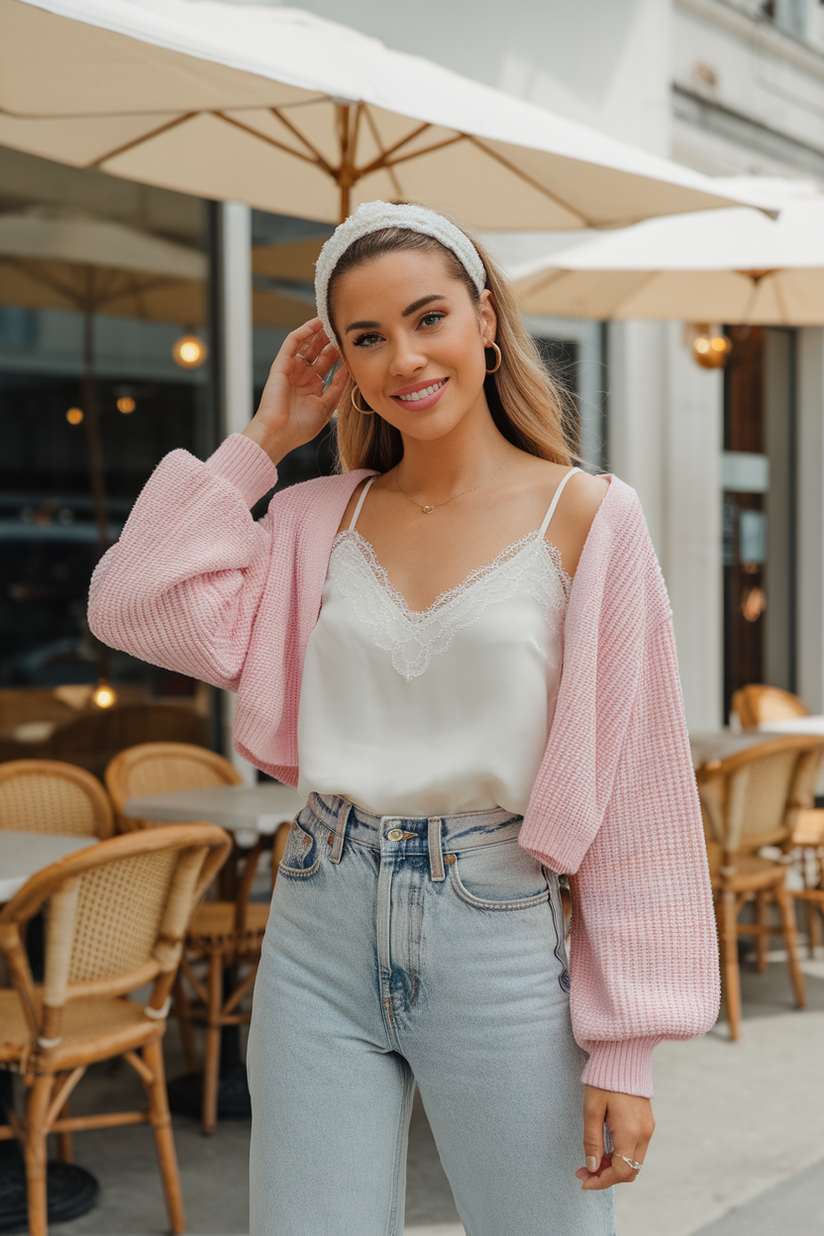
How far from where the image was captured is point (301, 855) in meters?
1.70

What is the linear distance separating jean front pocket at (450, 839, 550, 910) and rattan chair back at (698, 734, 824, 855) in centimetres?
318

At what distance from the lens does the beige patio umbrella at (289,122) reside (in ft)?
9.90

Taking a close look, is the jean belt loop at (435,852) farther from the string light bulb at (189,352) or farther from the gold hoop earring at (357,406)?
the string light bulb at (189,352)

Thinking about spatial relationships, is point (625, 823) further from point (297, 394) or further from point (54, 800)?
point (54, 800)

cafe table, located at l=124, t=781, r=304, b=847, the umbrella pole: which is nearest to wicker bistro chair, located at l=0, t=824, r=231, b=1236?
cafe table, located at l=124, t=781, r=304, b=847

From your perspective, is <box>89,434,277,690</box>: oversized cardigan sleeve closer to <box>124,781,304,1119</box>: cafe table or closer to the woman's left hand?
the woman's left hand

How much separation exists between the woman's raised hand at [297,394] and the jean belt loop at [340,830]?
555 mm

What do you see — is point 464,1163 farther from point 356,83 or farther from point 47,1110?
point 356,83

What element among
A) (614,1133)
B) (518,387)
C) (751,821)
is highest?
(518,387)

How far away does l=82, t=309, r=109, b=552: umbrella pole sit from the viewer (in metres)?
5.69

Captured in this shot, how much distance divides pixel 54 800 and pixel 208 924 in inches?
25.8

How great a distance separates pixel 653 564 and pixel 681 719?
20 centimetres

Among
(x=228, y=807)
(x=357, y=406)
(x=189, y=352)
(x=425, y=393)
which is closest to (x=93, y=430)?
(x=189, y=352)

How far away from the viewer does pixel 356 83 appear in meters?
3.30
